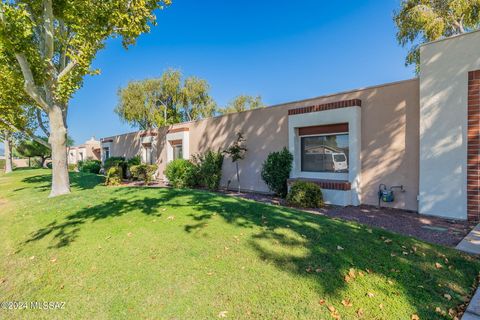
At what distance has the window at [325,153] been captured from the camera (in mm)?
8406

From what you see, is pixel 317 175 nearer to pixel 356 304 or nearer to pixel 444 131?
pixel 444 131

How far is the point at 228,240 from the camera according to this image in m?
4.18

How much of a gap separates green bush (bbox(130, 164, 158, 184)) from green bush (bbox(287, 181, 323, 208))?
401 inches

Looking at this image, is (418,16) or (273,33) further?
(273,33)

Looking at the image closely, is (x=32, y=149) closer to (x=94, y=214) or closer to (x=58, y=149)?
(x=58, y=149)

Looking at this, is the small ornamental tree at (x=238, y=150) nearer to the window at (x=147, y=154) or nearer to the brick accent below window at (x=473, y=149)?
the brick accent below window at (x=473, y=149)

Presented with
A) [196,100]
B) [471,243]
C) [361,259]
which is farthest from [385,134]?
[196,100]

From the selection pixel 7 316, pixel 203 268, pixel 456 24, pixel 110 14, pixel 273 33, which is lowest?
pixel 7 316

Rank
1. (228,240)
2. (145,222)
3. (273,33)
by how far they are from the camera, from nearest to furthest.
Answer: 1. (228,240)
2. (145,222)
3. (273,33)

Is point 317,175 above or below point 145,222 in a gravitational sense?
above

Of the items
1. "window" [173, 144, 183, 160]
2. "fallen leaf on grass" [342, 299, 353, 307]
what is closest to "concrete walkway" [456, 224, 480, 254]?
"fallen leaf on grass" [342, 299, 353, 307]

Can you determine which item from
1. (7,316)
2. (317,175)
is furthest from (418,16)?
(7,316)

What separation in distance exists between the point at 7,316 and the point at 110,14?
9.05 meters

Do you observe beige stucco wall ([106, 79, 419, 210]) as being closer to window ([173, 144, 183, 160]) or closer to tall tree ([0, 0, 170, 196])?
tall tree ([0, 0, 170, 196])
